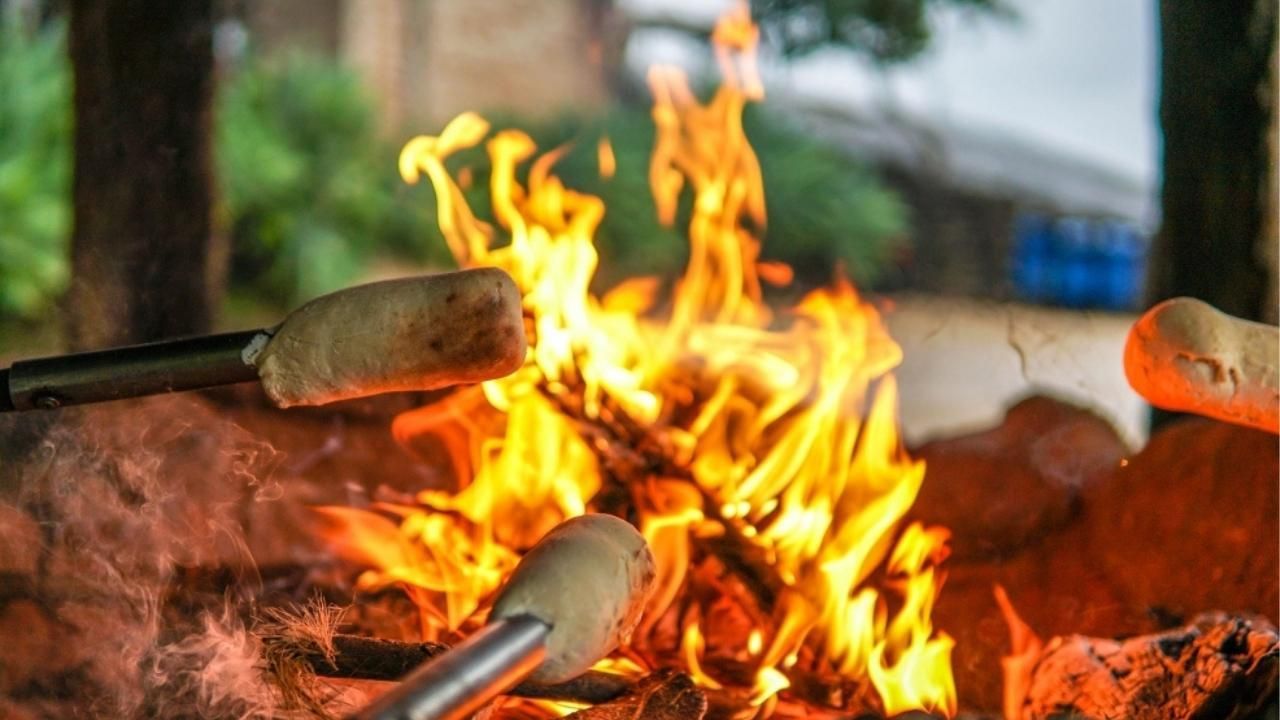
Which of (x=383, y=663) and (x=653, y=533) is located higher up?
(x=383, y=663)

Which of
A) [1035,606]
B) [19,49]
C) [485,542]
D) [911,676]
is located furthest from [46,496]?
[19,49]

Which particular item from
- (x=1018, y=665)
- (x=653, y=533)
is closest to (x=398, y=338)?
(x=653, y=533)

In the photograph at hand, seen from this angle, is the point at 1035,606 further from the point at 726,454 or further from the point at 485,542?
the point at 485,542

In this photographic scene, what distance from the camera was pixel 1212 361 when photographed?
221 cm

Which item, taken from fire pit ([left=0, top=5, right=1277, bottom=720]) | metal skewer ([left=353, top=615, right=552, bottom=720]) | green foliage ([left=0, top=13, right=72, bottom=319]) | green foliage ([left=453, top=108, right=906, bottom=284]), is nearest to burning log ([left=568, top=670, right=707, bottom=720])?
fire pit ([left=0, top=5, right=1277, bottom=720])

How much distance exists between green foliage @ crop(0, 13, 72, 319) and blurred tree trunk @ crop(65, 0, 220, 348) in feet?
14.1

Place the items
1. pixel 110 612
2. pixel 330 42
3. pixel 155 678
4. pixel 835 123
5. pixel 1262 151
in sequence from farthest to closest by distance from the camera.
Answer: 1. pixel 835 123
2. pixel 330 42
3. pixel 1262 151
4. pixel 110 612
5. pixel 155 678

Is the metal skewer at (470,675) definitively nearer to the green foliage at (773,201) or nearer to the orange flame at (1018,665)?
the orange flame at (1018,665)

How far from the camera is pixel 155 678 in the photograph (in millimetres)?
2107

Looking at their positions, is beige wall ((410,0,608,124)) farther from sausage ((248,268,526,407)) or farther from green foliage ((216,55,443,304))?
sausage ((248,268,526,407))

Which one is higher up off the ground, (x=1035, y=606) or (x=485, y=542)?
(x=485, y=542)

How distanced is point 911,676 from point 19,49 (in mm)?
8029

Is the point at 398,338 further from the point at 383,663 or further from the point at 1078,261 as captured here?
the point at 1078,261

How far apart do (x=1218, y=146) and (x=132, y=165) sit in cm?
322
